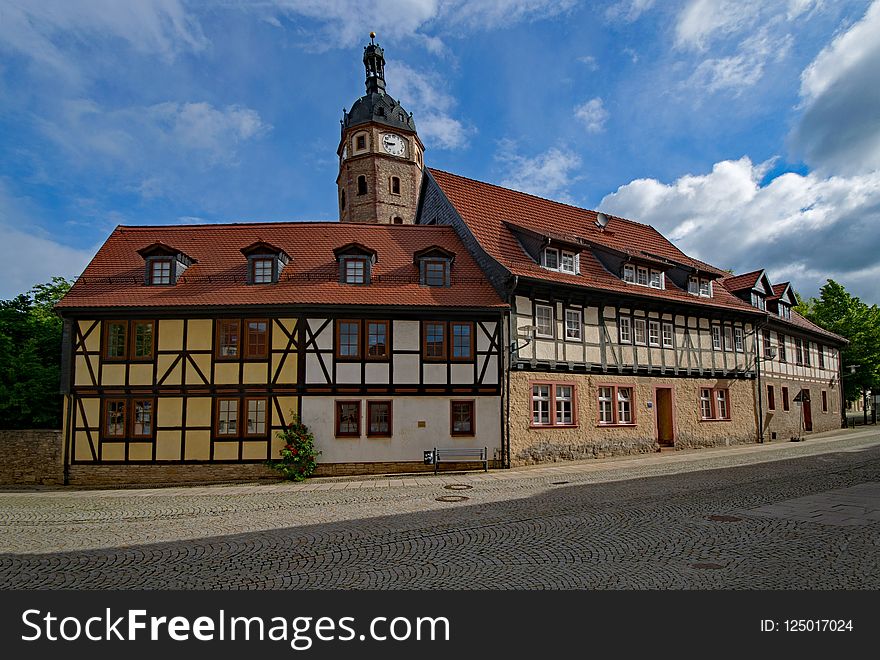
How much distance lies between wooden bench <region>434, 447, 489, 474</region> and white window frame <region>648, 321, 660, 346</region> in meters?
9.04

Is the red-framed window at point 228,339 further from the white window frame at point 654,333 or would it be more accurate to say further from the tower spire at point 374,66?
the tower spire at point 374,66

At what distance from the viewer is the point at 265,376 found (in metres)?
18.6

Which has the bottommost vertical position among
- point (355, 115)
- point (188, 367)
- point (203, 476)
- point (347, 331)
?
point (203, 476)

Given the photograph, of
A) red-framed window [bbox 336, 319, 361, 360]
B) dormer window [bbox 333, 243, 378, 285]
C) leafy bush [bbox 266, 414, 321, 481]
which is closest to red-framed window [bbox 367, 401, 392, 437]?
red-framed window [bbox 336, 319, 361, 360]

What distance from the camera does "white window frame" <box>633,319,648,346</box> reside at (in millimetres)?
23141

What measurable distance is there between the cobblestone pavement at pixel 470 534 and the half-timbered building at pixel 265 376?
2084 mm

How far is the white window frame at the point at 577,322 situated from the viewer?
2131 centimetres

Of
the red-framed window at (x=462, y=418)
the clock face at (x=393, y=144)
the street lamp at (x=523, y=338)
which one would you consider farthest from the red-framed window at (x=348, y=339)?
the clock face at (x=393, y=144)

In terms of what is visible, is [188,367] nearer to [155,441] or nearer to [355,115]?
[155,441]

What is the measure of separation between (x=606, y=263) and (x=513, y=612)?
20291 millimetres

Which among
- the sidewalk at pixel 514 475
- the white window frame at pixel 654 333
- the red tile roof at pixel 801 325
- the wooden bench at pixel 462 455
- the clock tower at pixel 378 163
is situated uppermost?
the clock tower at pixel 378 163

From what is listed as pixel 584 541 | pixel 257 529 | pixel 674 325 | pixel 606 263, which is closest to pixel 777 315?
pixel 674 325

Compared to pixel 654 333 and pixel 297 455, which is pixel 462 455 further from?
pixel 654 333

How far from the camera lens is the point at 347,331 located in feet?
62.3
